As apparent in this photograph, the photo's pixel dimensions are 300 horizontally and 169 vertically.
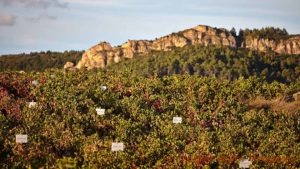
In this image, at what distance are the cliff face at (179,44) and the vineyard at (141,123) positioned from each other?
150 metres

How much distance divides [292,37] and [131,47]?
59299 mm

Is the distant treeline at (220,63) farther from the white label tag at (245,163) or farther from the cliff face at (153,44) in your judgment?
the white label tag at (245,163)

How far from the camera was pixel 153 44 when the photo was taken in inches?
6909

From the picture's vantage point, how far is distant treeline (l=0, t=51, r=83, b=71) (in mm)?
165837

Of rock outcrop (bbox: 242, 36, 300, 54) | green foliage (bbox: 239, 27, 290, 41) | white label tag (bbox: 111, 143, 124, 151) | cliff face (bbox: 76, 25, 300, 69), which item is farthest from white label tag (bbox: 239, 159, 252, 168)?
green foliage (bbox: 239, 27, 290, 41)

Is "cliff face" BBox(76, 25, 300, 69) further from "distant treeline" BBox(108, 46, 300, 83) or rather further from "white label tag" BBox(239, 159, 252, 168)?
"white label tag" BBox(239, 159, 252, 168)

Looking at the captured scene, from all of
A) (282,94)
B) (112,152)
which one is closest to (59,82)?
(112,152)

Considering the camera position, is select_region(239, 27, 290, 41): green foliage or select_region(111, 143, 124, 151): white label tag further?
select_region(239, 27, 290, 41): green foliage

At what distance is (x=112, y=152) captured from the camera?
1188cm

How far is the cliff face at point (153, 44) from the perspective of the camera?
17088 cm

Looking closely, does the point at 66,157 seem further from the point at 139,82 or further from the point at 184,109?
the point at 139,82

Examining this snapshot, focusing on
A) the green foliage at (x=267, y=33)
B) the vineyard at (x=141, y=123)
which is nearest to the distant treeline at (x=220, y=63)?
the green foliage at (x=267, y=33)

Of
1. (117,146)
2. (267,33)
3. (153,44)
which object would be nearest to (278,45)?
(267,33)

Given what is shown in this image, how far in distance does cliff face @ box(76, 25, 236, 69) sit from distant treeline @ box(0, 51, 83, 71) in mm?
9543
